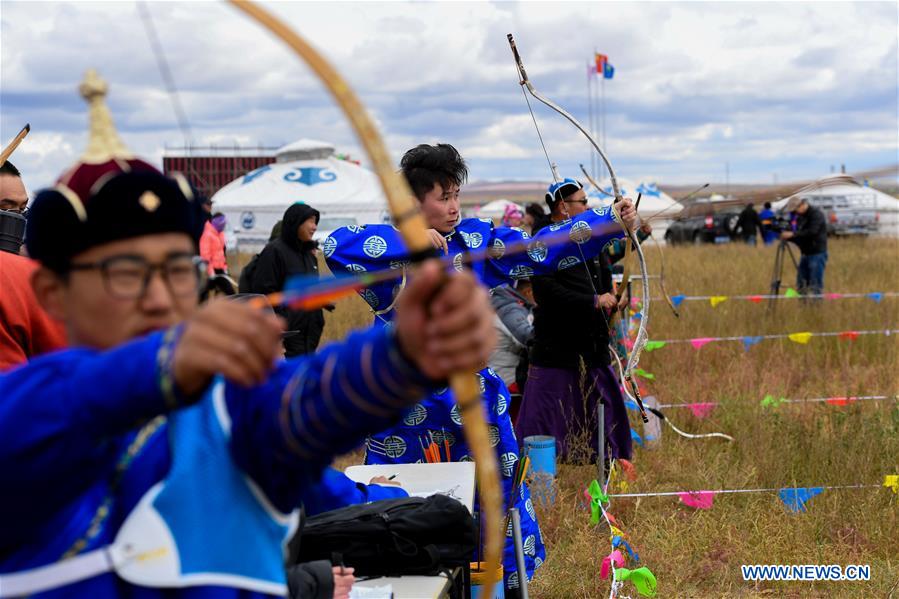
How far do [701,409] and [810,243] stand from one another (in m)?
5.26

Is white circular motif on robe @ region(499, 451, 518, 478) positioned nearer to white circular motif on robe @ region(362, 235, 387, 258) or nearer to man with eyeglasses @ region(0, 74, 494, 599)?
white circular motif on robe @ region(362, 235, 387, 258)

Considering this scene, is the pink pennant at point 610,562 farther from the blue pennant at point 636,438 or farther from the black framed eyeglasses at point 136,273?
the black framed eyeglasses at point 136,273

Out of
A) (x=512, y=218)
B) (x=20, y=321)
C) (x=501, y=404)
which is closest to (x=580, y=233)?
(x=501, y=404)

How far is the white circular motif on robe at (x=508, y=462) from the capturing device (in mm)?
3641

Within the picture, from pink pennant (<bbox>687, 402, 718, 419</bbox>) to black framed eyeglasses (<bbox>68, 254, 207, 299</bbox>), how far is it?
17.4ft

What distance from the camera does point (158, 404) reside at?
1062mm

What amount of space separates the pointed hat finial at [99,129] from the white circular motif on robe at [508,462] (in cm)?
255

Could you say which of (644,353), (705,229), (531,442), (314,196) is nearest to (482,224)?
(531,442)

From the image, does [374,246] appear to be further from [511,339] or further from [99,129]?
[511,339]

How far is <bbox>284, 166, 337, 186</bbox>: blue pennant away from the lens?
29.1m

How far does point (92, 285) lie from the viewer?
3.96ft

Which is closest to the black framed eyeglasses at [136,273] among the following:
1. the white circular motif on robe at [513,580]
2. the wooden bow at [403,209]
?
the wooden bow at [403,209]

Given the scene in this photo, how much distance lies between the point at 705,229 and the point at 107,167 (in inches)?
971

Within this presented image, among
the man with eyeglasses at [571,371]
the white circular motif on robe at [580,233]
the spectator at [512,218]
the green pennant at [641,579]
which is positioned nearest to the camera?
the white circular motif on robe at [580,233]
